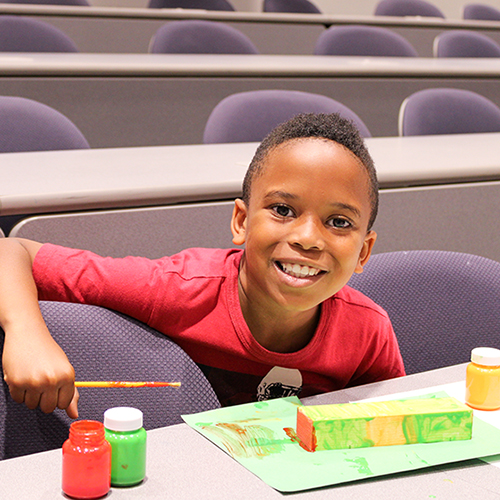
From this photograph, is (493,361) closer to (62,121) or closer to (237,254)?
(237,254)

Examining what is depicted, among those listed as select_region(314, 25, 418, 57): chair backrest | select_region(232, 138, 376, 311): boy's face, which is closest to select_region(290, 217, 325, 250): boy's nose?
select_region(232, 138, 376, 311): boy's face

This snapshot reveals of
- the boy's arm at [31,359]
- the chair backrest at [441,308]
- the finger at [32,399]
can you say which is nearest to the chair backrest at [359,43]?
the chair backrest at [441,308]

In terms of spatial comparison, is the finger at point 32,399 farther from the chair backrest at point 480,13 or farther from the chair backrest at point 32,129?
the chair backrest at point 480,13

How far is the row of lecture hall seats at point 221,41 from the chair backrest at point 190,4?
1131mm

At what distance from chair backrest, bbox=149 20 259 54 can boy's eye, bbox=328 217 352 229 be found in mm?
2672

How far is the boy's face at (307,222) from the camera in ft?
3.32

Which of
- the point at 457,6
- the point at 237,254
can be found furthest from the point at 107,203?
the point at 457,6

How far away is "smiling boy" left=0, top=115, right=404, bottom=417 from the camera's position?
39.9 inches

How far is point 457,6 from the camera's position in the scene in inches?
296

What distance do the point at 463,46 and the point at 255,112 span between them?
98.1 inches

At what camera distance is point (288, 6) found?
5469 mm

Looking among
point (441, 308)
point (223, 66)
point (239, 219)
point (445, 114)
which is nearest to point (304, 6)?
point (223, 66)

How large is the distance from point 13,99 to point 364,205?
4.02ft

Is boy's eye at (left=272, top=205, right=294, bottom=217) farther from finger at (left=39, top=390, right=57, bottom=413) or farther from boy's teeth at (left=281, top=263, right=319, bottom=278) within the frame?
finger at (left=39, top=390, right=57, bottom=413)
